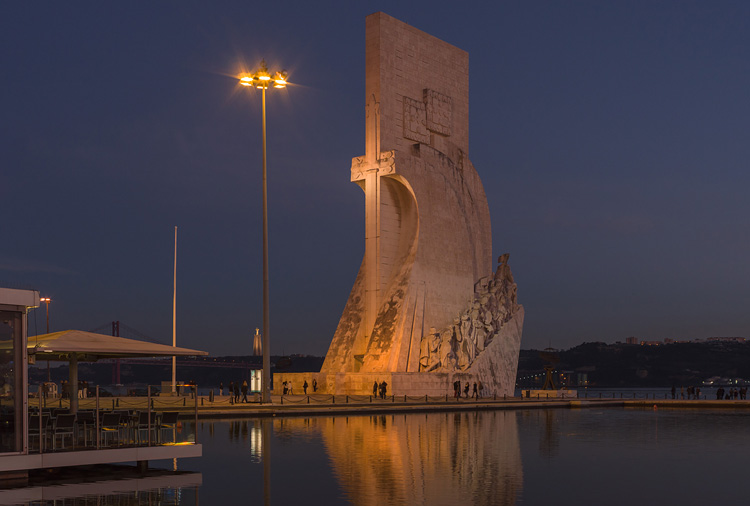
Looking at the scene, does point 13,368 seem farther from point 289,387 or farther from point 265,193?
point 289,387

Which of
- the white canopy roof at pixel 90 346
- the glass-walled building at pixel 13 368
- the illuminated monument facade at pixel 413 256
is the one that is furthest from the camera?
the illuminated monument facade at pixel 413 256

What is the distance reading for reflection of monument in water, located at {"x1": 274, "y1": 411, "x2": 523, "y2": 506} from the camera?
11.2m

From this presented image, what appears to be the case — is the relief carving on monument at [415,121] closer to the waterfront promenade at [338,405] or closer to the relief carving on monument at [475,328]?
the relief carving on monument at [475,328]

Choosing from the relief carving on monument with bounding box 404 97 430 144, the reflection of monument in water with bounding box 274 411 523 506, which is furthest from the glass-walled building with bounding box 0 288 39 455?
the relief carving on monument with bounding box 404 97 430 144

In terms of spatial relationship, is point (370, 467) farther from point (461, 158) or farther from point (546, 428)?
point (461, 158)

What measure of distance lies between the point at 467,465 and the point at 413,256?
29.4 m

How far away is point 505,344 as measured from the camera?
4850cm

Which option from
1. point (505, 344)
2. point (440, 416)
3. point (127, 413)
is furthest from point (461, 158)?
point (127, 413)

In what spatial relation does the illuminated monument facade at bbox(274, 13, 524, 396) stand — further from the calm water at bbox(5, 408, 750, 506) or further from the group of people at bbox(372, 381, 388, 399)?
the calm water at bbox(5, 408, 750, 506)

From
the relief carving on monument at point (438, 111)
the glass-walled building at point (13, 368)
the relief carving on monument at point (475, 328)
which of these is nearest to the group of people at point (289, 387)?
the relief carving on monument at point (475, 328)

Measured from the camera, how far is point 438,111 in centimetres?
4759

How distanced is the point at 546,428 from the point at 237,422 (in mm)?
8511

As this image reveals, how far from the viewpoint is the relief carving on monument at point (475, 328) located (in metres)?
43.7

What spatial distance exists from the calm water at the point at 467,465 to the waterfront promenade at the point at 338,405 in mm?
4384
